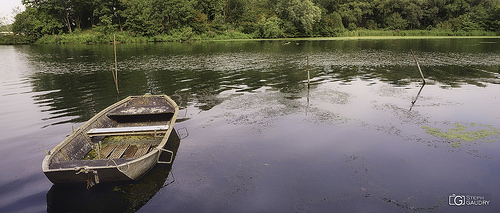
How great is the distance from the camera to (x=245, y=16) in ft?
278

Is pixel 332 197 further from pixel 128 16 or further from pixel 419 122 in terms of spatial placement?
pixel 128 16

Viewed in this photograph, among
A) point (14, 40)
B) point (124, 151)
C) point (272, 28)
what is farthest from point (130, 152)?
point (14, 40)

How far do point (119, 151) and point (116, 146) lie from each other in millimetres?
778

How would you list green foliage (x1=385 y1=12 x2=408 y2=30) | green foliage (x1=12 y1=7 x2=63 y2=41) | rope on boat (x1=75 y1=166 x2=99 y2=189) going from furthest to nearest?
1. green foliage (x1=385 y1=12 x2=408 y2=30)
2. green foliage (x1=12 y1=7 x2=63 y2=41)
3. rope on boat (x1=75 y1=166 x2=99 y2=189)

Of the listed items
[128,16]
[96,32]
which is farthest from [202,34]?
[96,32]

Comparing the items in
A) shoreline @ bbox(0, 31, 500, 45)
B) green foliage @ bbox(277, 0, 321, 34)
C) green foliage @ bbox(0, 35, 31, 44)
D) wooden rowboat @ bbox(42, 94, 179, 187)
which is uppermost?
green foliage @ bbox(277, 0, 321, 34)

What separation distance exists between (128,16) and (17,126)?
68.3 m

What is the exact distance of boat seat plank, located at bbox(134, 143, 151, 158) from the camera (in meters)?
10.1

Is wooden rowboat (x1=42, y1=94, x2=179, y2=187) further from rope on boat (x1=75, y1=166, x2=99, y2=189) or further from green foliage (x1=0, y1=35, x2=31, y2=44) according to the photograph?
green foliage (x1=0, y1=35, x2=31, y2=44)

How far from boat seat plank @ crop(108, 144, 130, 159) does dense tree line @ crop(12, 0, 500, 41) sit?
68.7 meters

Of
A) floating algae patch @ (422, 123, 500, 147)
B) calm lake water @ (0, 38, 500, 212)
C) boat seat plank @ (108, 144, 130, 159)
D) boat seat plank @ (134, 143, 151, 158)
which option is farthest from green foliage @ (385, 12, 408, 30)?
boat seat plank @ (108, 144, 130, 159)

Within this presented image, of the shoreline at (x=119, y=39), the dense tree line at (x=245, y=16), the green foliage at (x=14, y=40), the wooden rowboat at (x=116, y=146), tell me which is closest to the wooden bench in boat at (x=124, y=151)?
the wooden rowboat at (x=116, y=146)

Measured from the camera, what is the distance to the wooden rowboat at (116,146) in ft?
27.1

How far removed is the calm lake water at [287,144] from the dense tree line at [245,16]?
177 ft
